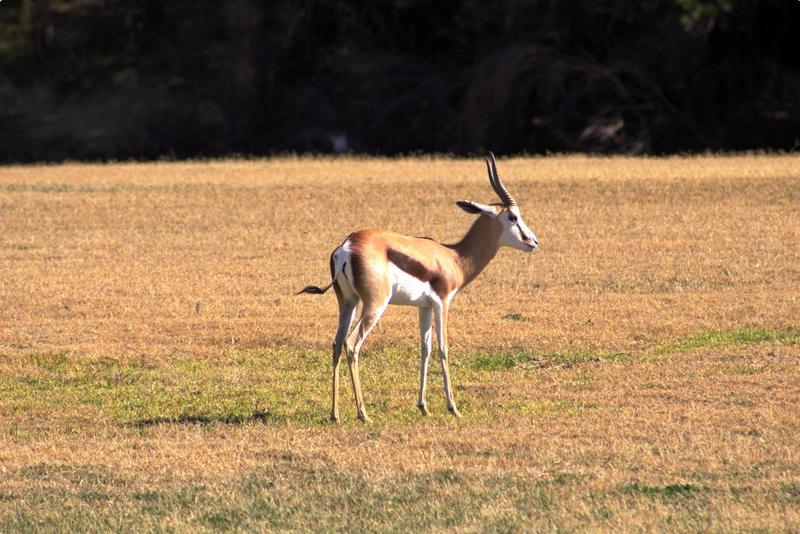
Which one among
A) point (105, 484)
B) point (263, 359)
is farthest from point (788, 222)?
point (105, 484)

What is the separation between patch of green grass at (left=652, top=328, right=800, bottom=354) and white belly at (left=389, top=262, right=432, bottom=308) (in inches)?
151

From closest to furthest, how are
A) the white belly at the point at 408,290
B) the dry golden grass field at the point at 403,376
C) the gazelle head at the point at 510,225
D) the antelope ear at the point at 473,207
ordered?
the dry golden grass field at the point at 403,376, the white belly at the point at 408,290, the antelope ear at the point at 473,207, the gazelle head at the point at 510,225

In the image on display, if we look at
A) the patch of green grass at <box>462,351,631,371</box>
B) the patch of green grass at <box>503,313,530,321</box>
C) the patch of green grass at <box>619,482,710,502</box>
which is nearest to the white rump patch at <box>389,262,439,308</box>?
the patch of green grass at <box>462,351,631,371</box>

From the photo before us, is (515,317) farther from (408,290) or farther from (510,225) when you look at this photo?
(408,290)

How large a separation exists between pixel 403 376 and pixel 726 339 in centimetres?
376

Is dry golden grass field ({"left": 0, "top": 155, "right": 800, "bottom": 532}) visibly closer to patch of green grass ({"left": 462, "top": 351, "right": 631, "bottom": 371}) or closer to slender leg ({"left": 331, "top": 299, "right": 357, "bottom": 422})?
patch of green grass ({"left": 462, "top": 351, "right": 631, "bottom": 371})

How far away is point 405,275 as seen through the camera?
1097cm

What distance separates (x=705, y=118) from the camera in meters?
45.6

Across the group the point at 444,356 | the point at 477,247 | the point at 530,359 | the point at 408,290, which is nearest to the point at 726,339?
the point at 530,359

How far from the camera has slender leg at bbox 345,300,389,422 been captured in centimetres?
1075

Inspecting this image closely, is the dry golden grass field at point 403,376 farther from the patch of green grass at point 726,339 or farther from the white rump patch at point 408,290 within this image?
the white rump patch at point 408,290

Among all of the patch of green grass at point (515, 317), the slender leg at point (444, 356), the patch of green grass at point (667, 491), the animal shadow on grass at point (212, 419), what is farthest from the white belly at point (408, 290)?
the patch of green grass at point (515, 317)

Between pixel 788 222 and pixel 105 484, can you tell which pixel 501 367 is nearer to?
pixel 105 484

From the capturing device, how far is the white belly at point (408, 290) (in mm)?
10914
